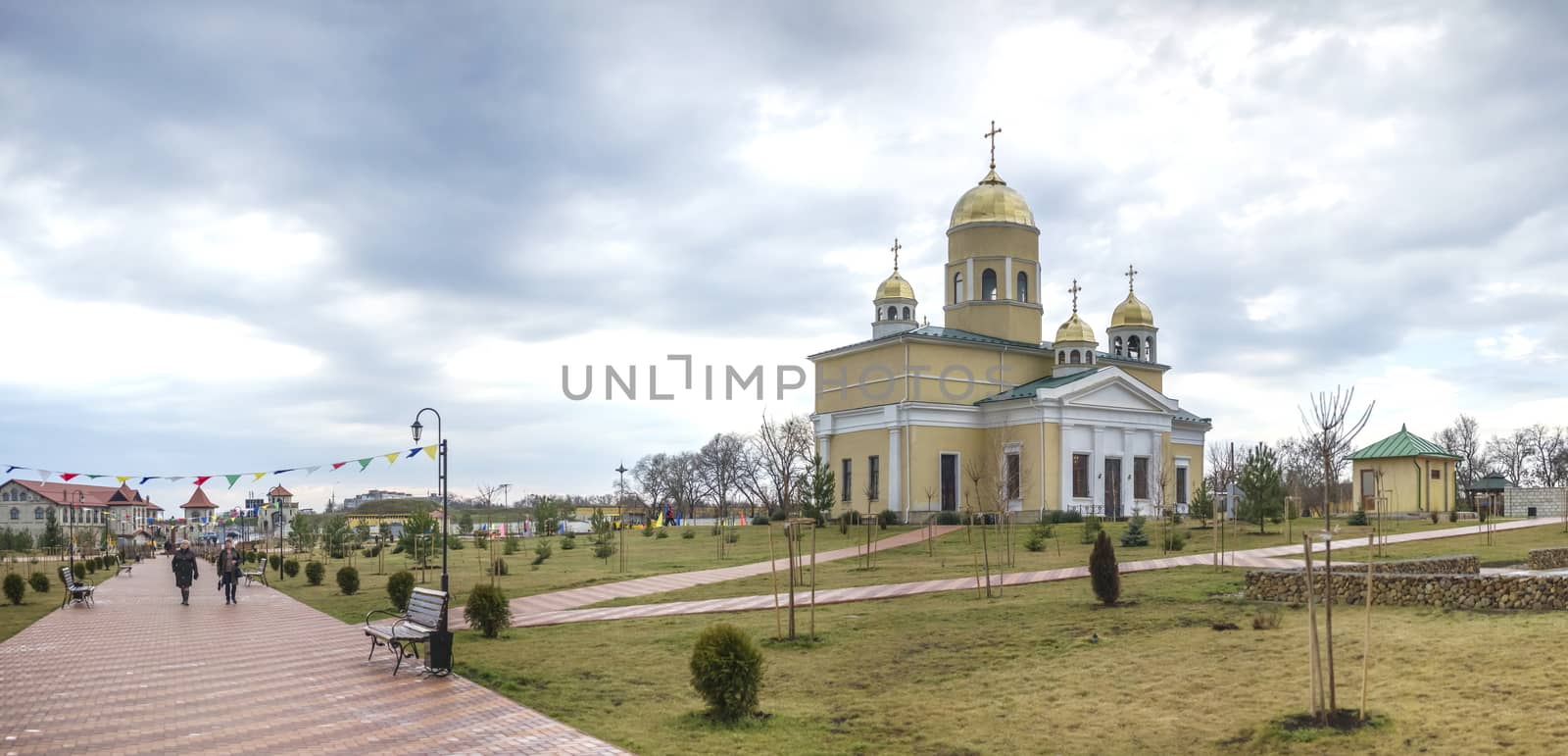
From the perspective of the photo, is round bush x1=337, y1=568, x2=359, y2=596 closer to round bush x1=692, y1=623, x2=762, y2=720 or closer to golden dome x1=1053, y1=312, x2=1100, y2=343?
round bush x1=692, y1=623, x2=762, y2=720

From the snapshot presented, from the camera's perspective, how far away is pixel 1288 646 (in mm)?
12016

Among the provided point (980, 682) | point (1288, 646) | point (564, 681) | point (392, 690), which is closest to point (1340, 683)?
point (1288, 646)

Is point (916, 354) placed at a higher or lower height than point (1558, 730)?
higher

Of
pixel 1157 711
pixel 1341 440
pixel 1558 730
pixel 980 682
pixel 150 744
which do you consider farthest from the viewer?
pixel 1341 440

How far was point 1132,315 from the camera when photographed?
55.2 m

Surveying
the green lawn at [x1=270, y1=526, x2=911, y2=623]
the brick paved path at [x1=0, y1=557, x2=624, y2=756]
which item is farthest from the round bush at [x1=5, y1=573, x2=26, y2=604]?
the brick paved path at [x1=0, y1=557, x2=624, y2=756]

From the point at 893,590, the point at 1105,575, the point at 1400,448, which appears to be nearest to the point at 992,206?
the point at 1400,448

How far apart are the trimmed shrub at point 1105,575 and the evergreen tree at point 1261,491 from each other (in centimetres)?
1757

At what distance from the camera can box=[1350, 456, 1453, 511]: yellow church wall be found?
42.4 m

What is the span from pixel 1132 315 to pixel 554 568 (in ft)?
117

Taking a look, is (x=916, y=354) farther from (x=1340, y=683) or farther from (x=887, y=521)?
(x=1340, y=683)

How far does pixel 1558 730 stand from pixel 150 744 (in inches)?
450

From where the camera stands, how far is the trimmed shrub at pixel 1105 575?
16.0 meters

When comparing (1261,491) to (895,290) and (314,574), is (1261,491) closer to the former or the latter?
(895,290)
